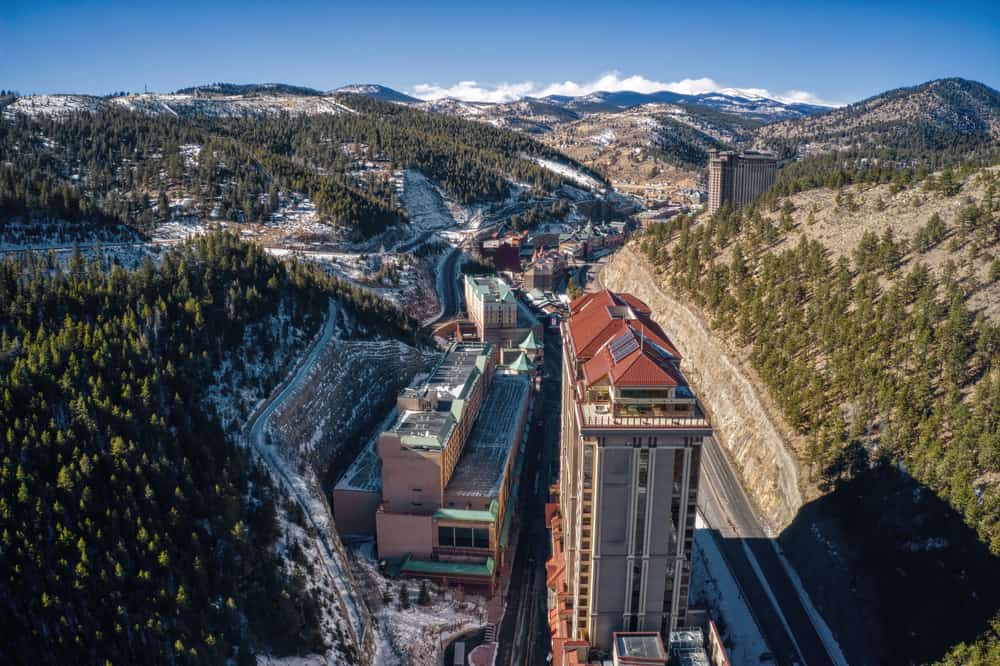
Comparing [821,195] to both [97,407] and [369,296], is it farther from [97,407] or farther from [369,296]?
[97,407]

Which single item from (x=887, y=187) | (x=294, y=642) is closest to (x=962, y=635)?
(x=294, y=642)

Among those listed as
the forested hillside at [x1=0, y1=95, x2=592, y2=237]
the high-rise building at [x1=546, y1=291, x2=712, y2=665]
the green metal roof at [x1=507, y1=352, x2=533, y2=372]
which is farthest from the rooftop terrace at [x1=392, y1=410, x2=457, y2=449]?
the forested hillside at [x1=0, y1=95, x2=592, y2=237]

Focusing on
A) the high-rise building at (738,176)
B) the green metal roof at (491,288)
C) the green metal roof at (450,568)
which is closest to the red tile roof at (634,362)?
the green metal roof at (450,568)

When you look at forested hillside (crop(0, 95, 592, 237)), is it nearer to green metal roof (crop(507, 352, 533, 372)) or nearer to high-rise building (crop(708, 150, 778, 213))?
green metal roof (crop(507, 352, 533, 372))

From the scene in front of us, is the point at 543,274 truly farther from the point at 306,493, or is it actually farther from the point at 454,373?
the point at 306,493

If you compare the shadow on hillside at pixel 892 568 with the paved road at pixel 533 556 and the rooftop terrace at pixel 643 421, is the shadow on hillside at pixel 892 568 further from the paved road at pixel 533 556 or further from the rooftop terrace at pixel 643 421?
the rooftop terrace at pixel 643 421
